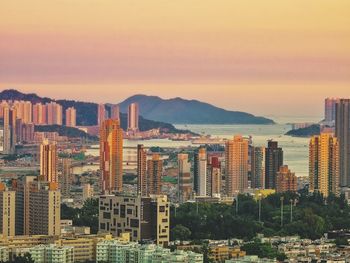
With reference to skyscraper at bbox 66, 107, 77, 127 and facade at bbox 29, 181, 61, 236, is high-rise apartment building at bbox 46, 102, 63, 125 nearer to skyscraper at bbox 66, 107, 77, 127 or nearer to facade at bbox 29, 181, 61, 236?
skyscraper at bbox 66, 107, 77, 127

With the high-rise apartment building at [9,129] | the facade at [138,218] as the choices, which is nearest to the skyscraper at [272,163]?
the facade at [138,218]

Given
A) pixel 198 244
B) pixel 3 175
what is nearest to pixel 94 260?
pixel 198 244

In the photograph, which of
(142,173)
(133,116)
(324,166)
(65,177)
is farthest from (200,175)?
(133,116)

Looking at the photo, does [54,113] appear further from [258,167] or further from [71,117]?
[258,167]

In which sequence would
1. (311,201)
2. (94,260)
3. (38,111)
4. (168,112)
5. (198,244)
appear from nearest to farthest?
(94,260), (198,244), (311,201), (38,111), (168,112)

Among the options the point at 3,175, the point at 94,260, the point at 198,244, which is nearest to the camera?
the point at 94,260

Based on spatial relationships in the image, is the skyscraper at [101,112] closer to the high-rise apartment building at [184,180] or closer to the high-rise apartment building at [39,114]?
the high-rise apartment building at [39,114]

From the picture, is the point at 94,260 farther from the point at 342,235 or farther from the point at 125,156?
the point at 125,156

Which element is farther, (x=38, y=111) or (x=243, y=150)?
(x=38, y=111)
